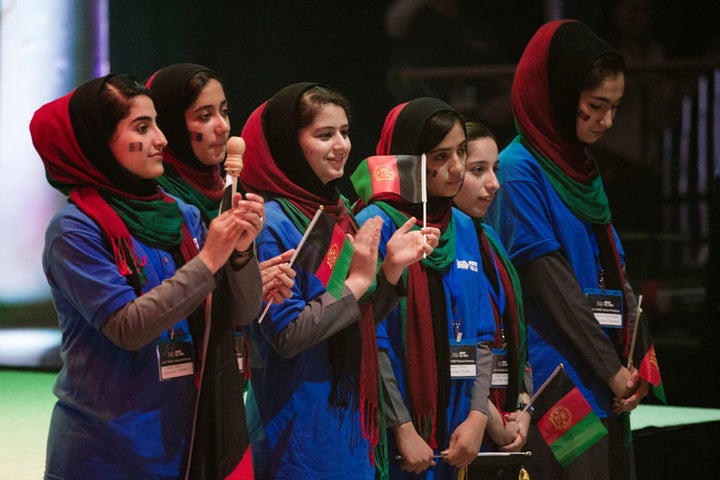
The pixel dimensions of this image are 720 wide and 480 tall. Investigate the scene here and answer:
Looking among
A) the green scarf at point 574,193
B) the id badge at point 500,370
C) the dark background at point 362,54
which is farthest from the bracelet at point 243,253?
the dark background at point 362,54

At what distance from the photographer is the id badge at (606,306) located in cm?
351

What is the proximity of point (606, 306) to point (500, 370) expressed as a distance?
1.54 feet

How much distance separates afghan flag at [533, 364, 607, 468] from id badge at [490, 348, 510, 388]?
0.45 feet

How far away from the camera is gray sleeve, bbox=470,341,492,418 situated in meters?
3.08

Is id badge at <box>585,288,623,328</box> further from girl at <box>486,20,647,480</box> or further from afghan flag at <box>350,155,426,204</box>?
afghan flag at <box>350,155,426,204</box>

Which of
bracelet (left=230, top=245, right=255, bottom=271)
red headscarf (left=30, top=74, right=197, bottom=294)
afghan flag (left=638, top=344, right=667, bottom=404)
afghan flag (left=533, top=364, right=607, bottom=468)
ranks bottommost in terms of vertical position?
afghan flag (left=533, top=364, right=607, bottom=468)

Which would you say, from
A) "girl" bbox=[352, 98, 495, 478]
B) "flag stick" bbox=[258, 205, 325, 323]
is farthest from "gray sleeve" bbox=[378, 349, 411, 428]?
"flag stick" bbox=[258, 205, 325, 323]

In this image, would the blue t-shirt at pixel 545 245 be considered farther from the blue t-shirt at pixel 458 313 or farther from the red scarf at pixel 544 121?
the blue t-shirt at pixel 458 313

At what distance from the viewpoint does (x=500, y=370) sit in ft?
10.9

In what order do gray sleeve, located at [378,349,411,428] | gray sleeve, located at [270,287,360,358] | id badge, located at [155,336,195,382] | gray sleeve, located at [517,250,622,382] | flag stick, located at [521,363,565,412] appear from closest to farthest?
id badge, located at [155,336,195,382]
gray sleeve, located at [270,287,360,358]
gray sleeve, located at [378,349,411,428]
flag stick, located at [521,363,565,412]
gray sleeve, located at [517,250,622,382]

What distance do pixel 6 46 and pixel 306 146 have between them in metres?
3.49

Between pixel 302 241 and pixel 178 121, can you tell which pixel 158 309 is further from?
pixel 178 121

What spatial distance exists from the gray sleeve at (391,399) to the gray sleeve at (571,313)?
28.8 inches

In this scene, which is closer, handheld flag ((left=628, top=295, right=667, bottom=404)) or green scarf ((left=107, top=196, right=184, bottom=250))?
green scarf ((left=107, top=196, right=184, bottom=250))
